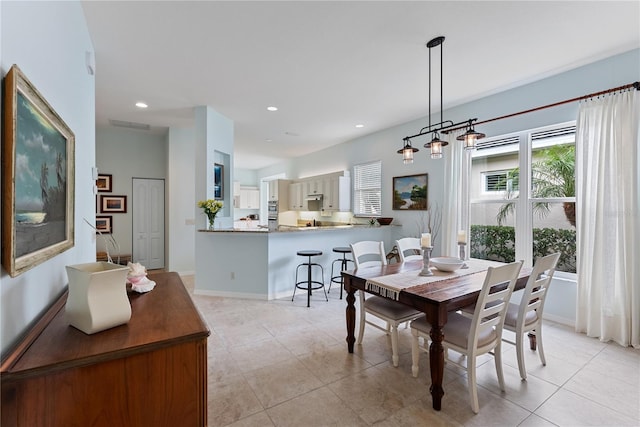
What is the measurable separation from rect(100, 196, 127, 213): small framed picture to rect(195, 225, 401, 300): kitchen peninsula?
2.43 m

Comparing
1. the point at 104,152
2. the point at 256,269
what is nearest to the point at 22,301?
the point at 256,269

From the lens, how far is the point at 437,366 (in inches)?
74.7

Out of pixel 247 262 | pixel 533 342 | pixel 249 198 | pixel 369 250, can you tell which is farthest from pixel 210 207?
pixel 249 198

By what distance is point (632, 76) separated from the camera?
2.77 meters

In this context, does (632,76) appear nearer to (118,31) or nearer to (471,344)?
(471,344)

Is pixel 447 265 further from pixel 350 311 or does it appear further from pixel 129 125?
pixel 129 125

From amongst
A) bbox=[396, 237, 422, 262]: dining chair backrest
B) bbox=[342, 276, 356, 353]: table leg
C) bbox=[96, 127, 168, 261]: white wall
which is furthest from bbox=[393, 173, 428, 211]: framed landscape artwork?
bbox=[96, 127, 168, 261]: white wall

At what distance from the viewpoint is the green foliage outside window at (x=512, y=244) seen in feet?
11.0

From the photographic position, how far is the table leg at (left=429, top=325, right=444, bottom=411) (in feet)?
6.23

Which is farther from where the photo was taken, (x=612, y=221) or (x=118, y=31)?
(x=612, y=221)

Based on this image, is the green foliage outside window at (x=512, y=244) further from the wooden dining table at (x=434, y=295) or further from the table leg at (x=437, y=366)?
the table leg at (x=437, y=366)

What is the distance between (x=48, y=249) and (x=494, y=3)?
3.18 metres

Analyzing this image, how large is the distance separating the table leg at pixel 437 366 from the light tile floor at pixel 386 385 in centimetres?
9

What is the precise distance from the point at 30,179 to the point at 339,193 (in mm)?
5386
